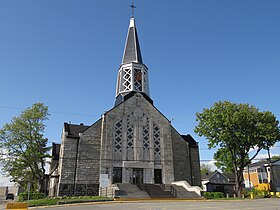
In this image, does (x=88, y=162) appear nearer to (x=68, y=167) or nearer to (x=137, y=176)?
(x=68, y=167)

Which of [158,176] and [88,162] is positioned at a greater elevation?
[88,162]

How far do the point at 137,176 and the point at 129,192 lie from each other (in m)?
5.66

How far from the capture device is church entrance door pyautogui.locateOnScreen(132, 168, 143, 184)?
30.7 m

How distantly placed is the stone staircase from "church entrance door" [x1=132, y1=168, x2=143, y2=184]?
2425 mm

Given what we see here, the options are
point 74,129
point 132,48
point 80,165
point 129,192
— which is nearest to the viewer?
point 129,192

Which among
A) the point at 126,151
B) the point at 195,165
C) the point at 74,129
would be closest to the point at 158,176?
the point at 126,151

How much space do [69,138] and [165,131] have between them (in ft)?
43.4

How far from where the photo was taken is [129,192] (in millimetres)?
25438

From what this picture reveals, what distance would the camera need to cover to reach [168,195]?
85.9 feet

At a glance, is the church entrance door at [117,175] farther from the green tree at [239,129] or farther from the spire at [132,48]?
the spire at [132,48]

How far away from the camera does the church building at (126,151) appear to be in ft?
94.1

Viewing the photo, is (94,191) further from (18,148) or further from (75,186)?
(18,148)

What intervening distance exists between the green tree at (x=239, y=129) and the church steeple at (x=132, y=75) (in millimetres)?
11303

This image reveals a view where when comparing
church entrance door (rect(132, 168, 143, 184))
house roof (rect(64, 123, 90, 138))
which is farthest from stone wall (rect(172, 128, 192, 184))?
house roof (rect(64, 123, 90, 138))
